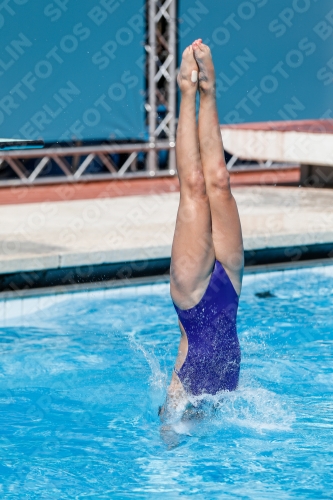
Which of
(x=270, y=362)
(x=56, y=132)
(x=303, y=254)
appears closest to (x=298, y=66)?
(x=56, y=132)

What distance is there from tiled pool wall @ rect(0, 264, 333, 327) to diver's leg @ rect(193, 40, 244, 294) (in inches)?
91.5

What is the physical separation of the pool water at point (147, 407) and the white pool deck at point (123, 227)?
0.30 meters

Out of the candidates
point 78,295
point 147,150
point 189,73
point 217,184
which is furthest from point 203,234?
point 147,150

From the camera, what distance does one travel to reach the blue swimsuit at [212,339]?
10.5ft

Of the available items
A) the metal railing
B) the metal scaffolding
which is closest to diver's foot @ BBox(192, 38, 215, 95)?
the metal railing

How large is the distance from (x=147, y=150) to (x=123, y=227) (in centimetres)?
314

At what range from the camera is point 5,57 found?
8.04 meters

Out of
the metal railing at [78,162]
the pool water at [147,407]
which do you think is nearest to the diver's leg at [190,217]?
the pool water at [147,407]

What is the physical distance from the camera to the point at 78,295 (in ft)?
18.1

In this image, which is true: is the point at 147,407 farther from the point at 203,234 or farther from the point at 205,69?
the point at 205,69

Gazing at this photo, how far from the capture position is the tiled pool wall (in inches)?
206

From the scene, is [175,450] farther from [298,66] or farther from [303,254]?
[298,66]

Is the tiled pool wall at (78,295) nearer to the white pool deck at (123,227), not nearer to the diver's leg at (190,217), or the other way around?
the white pool deck at (123,227)

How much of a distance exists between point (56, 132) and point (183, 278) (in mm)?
5495
